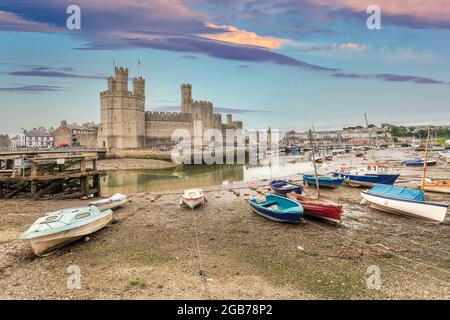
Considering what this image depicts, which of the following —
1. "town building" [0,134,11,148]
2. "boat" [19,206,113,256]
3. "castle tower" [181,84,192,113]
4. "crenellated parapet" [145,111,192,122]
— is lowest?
"boat" [19,206,113,256]

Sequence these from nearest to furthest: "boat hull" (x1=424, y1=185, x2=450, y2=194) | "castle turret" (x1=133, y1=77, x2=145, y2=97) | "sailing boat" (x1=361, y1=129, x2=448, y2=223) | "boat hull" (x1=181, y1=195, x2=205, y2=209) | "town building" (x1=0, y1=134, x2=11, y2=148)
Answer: "sailing boat" (x1=361, y1=129, x2=448, y2=223) < "boat hull" (x1=181, y1=195, x2=205, y2=209) < "boat hull" (x1=424, y1=185, x2=450, y2=194) < "castle turret" (x1=133, y1=77, x2=145, y2=97) < "town building" (x1=0, y1=134, x2=11, y2=148)

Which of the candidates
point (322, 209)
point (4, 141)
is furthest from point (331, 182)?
point (4, 141)

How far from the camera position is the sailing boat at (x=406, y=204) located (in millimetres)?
11422

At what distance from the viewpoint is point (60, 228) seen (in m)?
8.48

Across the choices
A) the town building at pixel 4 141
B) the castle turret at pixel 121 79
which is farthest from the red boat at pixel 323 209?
the town building at pixel 4 141

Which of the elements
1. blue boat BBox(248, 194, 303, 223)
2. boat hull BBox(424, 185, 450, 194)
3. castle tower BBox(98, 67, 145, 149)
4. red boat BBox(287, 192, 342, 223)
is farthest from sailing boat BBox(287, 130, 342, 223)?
castle tower BBox(98, 67, 145, 149)

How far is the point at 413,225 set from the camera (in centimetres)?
1134

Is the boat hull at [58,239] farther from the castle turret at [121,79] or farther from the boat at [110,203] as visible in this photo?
the castle turret at [121,79]

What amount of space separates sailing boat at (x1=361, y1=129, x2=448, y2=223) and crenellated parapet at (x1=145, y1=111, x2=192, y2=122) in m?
61.5

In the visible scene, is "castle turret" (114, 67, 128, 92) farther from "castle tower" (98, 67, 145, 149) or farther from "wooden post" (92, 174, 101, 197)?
"wooden post" (92, 174, 101, 197)

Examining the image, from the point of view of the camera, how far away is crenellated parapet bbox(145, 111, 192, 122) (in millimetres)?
69062

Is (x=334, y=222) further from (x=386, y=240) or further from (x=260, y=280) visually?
(x=260, y=280)
